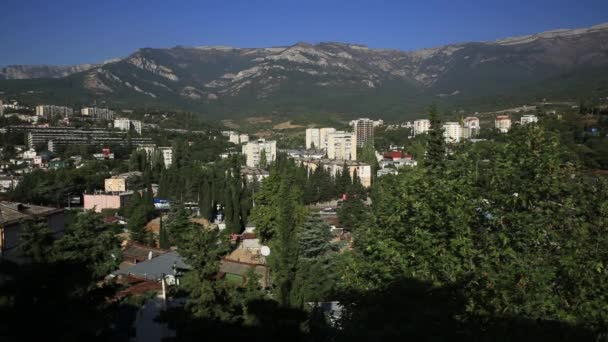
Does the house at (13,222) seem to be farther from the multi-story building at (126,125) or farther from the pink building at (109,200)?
the multi-story building at (126,125)

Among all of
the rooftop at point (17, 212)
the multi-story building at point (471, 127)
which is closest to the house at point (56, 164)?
the rooftop at point (17, 212)

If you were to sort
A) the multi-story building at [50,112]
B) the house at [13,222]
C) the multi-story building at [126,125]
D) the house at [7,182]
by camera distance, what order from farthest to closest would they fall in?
the multi-story building at [50,112], the multi-story building at [126,125], the house at [7,182], the house at [13,222]

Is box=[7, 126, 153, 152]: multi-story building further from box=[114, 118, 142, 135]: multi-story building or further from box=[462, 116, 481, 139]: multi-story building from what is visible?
box=[462, 116, 481, 139]: multi-story building

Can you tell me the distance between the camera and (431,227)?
5.24m

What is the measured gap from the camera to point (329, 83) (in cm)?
15450

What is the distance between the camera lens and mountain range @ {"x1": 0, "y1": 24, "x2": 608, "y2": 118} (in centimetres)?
11381

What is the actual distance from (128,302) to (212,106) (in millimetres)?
138024

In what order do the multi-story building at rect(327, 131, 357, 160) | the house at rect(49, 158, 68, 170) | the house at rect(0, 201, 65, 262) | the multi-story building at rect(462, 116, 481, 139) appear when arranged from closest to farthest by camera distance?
the house at rect(0, 201, 65, 262)
the house at rect(49, 158, 68, 170)
the multi-story building at rect(327, 131, 357, 160)
the multi-story building at rect(462, 116, 481, 139)

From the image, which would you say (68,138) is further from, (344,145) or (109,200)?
(109,200)

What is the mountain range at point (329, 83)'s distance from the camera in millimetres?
113812

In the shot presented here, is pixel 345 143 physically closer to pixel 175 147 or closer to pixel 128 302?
pixel 175 147

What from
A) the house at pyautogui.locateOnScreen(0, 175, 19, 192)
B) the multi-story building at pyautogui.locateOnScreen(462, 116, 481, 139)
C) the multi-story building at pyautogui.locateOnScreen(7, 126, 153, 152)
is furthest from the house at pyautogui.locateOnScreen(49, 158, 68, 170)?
the multi-story building at pyautogui.locateOnScreen(462, 116, 481, 139)

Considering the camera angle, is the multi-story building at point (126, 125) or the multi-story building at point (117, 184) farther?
the multi-story building at point (126, 125)

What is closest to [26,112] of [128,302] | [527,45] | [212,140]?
→ [212,140]
